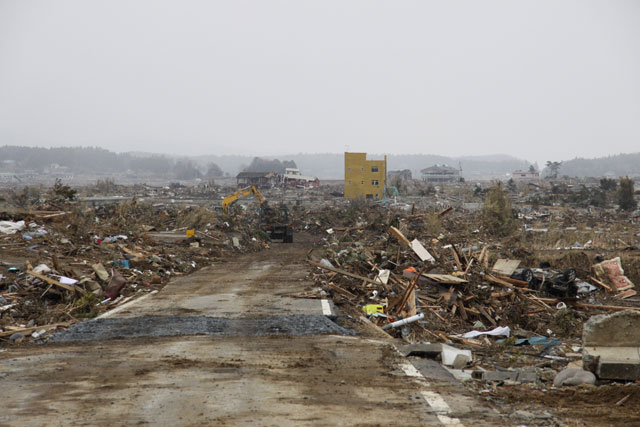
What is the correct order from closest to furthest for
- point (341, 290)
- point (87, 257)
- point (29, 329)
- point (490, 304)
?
point (29, 329) < point (490, 304) < point (341, 290) < point (87, 257)

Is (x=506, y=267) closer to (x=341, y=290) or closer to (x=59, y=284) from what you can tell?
(x=341, y=290)

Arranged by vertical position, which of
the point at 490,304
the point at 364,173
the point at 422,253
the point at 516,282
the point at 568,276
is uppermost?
the point at 364,173

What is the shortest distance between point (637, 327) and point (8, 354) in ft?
27.5

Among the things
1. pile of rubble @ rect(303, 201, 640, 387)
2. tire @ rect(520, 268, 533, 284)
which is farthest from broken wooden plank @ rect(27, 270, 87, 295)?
tire @ rect(520, 268, 533, 284)

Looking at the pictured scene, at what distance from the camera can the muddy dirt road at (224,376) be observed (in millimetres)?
4773

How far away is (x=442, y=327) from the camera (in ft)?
32.2

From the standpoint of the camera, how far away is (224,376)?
6016 millimetres

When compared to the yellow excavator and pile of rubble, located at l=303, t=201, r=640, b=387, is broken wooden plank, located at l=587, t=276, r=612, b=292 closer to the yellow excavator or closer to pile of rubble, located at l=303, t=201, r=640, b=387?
pile of rubble, located at l=303, t=201, r=640, b=387

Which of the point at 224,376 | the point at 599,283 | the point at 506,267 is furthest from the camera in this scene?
the point at 599,283

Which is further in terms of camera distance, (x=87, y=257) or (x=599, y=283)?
(x=87, y=257)

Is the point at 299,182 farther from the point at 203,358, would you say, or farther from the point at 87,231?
the point at 203,358

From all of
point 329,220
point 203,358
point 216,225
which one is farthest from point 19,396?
point 329,220

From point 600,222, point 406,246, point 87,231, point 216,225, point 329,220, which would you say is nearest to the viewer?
point 406,246

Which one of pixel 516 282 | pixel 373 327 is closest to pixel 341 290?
pixel 373 327
